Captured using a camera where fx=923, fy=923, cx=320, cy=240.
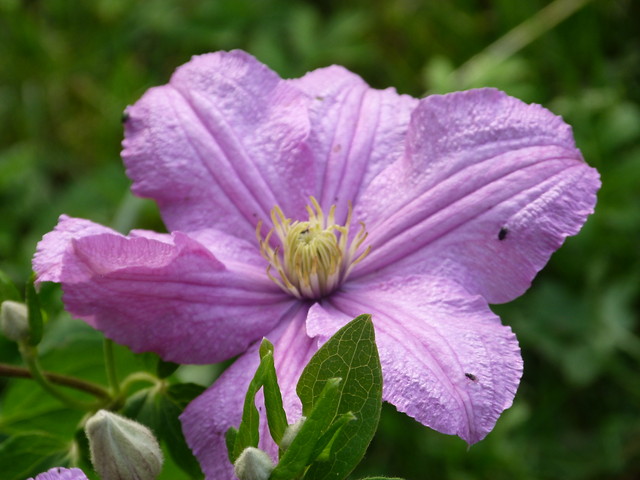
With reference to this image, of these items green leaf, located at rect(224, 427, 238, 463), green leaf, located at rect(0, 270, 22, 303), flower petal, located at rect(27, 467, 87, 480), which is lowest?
green leaf, located at rect(224, 427, 238, 463)

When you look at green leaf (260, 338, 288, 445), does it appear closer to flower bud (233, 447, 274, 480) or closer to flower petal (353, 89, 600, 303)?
flower bud (233, 447, 274, 480)

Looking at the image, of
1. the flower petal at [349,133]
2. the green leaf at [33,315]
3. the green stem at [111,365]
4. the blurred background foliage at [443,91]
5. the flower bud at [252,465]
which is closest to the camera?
the flower bud at [252,465]

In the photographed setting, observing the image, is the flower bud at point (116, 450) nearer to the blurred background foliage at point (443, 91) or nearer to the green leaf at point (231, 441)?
the green leaf at point (231, 441)

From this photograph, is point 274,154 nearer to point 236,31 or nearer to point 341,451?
point 341,451

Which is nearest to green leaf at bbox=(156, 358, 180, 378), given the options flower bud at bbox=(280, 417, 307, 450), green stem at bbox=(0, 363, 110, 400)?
green stem at bbox=(0, 363, 110, 400)

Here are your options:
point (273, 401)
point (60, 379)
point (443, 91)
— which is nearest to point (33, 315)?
point (60, 379)

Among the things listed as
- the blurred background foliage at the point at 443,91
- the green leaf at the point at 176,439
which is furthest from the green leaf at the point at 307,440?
the blurred background foliage at the point at 443,91

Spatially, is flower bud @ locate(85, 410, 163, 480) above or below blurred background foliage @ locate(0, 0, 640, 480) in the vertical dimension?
above
